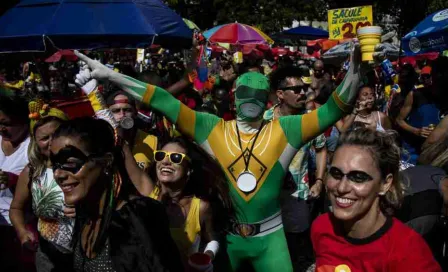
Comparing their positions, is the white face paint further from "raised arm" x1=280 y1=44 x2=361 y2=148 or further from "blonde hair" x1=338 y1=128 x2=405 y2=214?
"blonde hair" x1=338 y1=128 x2=405 y2=214

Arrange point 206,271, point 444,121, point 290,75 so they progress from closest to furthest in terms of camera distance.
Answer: point 206,271 < point 444,121 < point 290,75

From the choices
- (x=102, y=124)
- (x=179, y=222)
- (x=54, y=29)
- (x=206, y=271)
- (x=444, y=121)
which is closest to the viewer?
(x=102, y=124)

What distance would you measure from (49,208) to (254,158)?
1394mm

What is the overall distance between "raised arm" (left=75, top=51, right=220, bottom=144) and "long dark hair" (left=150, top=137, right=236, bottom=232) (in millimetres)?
123

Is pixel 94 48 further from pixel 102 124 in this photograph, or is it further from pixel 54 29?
pixel 102 124

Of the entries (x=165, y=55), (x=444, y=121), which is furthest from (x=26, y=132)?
(x=165, y=55)

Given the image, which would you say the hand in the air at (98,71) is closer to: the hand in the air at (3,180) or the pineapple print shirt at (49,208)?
the pineapple print shirt at (49,208)

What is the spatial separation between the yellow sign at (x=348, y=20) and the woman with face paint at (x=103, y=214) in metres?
3.98

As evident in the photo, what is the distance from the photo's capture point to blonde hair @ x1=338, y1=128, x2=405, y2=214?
109 inches

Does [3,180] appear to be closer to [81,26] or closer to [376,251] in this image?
[81,26]

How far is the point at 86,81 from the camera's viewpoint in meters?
3.93

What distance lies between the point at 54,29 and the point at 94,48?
12.4 inches

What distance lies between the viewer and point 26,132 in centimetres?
461

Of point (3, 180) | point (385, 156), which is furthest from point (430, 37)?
point (3, 180)
